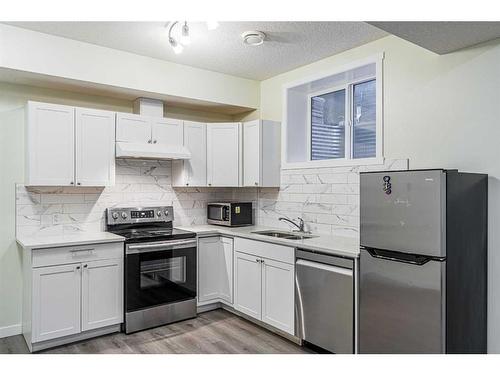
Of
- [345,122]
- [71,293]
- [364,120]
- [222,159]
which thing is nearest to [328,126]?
[345,122]

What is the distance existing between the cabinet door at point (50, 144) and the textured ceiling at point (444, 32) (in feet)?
8.60

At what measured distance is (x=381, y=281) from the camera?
2.49 meters

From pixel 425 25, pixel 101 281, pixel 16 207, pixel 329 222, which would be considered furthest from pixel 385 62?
pixel 16 207

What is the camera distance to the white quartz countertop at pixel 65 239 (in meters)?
3.05

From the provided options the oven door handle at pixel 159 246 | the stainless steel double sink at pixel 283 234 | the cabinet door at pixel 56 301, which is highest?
the stainless steel double sink at pixel 283 234

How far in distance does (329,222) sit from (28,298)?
8.72ft

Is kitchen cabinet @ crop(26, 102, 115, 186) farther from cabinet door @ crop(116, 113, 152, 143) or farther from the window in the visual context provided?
the window

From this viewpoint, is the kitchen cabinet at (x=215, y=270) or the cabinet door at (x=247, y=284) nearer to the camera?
the cabinet door at (x=247, y=284)

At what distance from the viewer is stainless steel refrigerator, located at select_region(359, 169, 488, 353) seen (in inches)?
87.9

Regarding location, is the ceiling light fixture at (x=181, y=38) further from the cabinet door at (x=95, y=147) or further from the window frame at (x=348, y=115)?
the window frame at (x=348, y=115)

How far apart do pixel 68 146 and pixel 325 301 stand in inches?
99.0

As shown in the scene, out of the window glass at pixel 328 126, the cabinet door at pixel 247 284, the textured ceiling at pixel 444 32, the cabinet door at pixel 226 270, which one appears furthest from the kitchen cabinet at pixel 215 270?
the textured ceiling at pixel 444 32

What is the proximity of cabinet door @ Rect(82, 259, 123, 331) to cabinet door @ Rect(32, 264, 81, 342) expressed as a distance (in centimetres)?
6

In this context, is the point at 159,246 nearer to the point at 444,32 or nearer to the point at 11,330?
the point at 11,330
